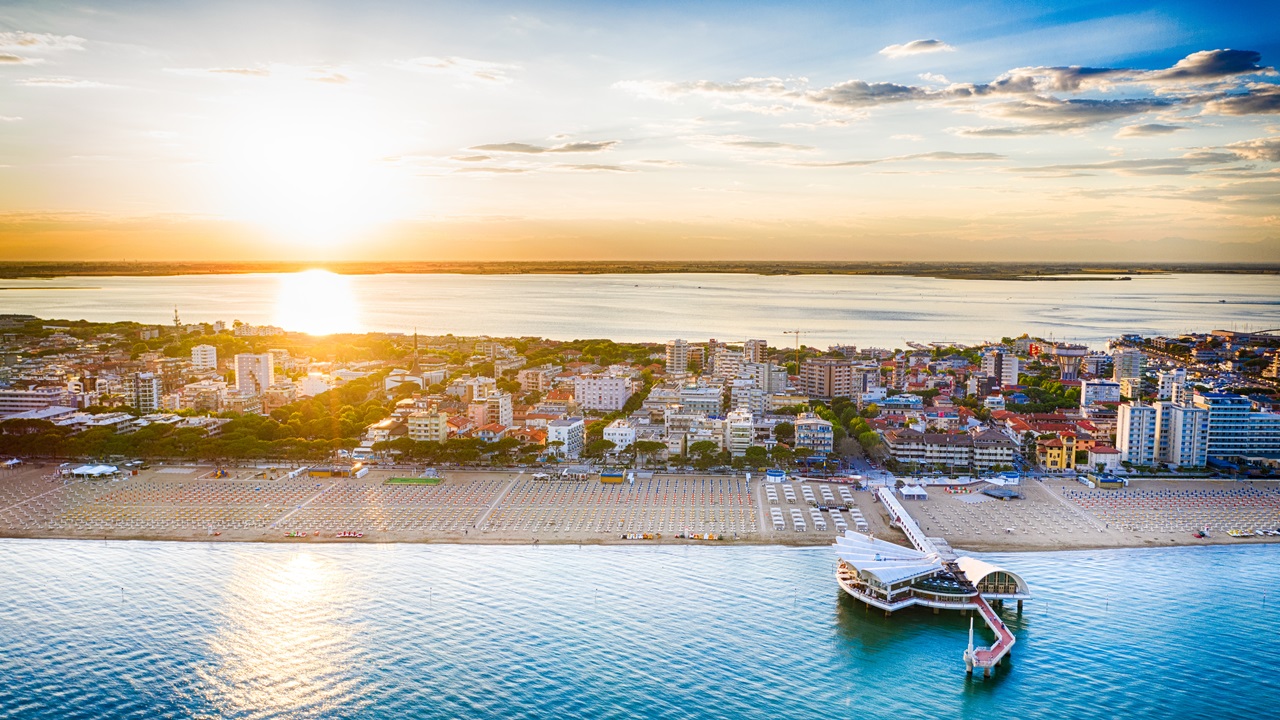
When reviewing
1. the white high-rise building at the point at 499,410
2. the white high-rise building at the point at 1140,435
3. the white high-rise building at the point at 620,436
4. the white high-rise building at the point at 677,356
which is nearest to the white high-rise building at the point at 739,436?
the white high-rise building at the point at 620,436

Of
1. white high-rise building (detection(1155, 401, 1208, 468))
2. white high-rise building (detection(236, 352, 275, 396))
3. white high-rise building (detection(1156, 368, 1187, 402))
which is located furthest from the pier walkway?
white high-rise building (detection(236, 352, 275, 396))

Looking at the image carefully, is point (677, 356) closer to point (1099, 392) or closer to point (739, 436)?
point (739, 436)

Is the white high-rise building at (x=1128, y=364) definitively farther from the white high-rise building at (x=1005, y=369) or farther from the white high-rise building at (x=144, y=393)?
the white high-rise building at (x=144, y=393)

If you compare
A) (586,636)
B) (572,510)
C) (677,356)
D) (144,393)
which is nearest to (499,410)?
(572,510)

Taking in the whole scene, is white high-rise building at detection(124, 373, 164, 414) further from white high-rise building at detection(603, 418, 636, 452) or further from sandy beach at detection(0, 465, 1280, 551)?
white high-rise building at detection(603, 418, 636, 452)

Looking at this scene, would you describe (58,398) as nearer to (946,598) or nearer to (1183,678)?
(946,598)

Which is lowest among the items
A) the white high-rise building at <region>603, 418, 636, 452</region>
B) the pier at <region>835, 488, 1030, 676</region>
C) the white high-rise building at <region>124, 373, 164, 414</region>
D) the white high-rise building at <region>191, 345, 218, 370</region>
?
the pier at <region>835, 488, 1030, 676</region>

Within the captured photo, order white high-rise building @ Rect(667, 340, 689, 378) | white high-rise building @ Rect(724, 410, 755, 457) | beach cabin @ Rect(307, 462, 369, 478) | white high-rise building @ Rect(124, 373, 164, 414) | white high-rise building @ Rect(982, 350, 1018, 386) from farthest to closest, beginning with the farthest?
1. white high-rise building @ Rect(667, 340, 689, 378)
2. white high-rise building @ Rect(982, 350, 1018, 386)
3. white high-rise building @ Rect(124, 373, 164, 414)
4. white high-rise building @ Rect(724, 410, 755, 457)
5. beach cabin @ Rect(307, 462, 369, 478)
